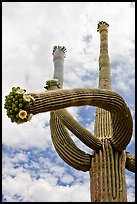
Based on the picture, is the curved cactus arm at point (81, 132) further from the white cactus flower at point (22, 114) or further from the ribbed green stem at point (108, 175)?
the white cactus flower at point (22, 114)

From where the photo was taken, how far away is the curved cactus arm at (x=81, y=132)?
5754mm

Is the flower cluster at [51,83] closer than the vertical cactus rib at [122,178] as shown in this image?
Result: No

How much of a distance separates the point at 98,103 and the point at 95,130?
51.1 inches

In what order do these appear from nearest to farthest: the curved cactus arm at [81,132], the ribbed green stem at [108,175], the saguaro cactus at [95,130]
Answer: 1. the saguaro cactus at [95,130]
2. the ribbed green stem at [108,175]
3. the curved cactus arm at [81,132]

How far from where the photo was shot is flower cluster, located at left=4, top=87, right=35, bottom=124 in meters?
4.39

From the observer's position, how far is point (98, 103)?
503 centimetres

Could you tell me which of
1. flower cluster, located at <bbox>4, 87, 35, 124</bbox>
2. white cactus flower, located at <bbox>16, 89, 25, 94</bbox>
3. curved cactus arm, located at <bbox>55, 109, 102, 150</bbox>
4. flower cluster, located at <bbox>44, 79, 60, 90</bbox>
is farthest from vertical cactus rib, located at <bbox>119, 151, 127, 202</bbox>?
white cactus flower, located at <bbox>16, 89, 25, 94</bbox>

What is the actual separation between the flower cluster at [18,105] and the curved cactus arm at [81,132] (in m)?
1.44

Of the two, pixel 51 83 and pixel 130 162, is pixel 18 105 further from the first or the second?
pixel 130 162

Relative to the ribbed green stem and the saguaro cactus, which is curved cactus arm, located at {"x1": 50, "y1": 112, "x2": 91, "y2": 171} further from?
the ribbed green stem

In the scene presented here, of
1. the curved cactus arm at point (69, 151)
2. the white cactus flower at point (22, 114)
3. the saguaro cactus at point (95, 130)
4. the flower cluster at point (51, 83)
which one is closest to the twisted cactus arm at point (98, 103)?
the saguaro cactus at point (95, 130)

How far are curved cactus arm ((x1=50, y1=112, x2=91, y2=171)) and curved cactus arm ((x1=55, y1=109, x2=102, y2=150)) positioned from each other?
0.15m

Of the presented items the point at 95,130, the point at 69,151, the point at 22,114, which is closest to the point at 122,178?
the point at 69,151

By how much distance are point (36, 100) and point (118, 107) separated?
116 centimetres
